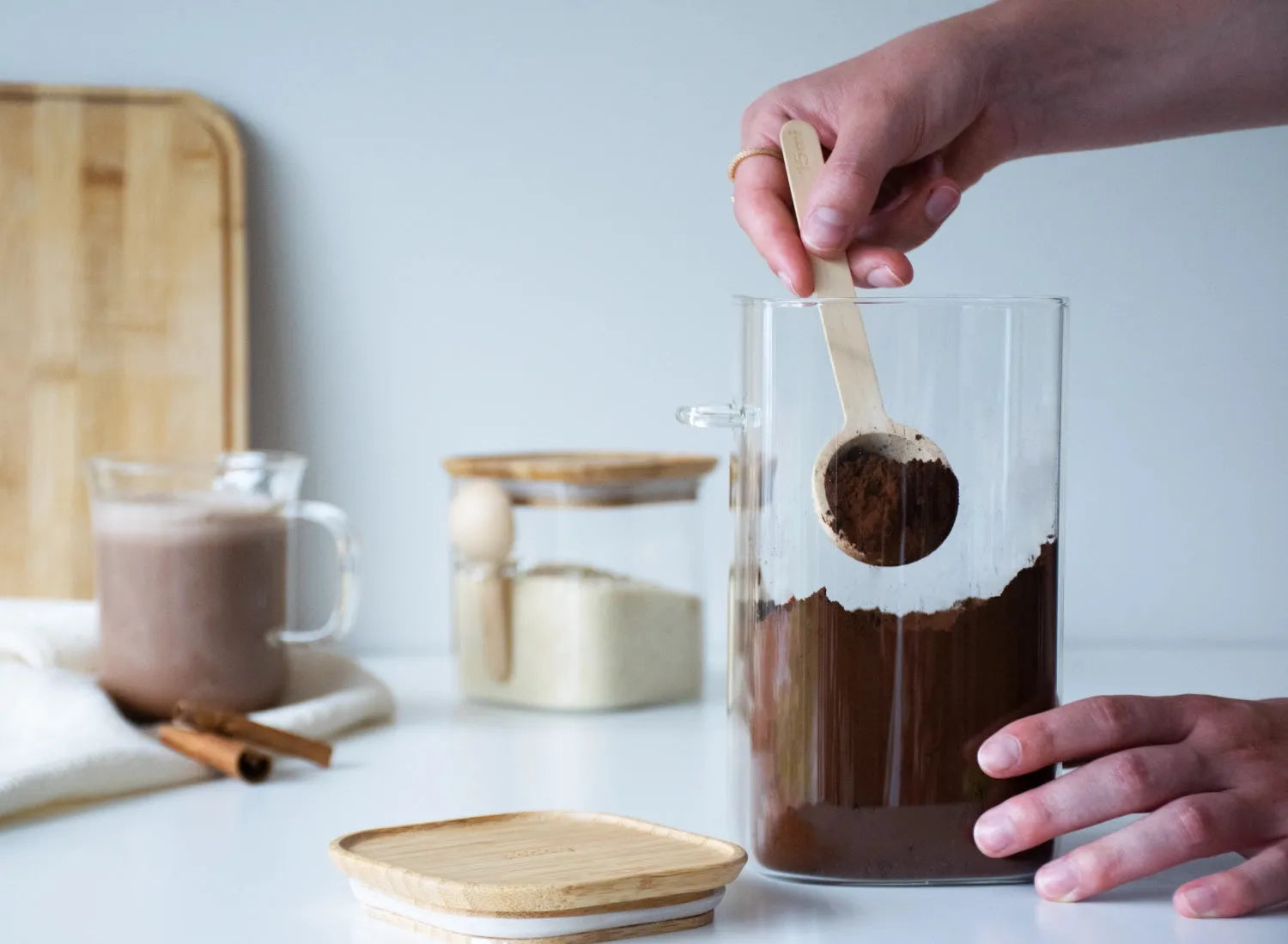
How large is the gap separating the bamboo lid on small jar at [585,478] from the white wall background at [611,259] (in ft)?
0.78

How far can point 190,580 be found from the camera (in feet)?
3.00

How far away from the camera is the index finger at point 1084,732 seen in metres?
0.57

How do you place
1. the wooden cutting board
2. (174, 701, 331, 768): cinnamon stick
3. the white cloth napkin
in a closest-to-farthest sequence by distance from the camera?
the white cloth napkin, (174, 701, 331, 768): cinnamon stick, the wooden cutting board

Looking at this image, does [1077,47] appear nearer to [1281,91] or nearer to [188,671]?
[1281,91]

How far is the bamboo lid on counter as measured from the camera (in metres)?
0.51

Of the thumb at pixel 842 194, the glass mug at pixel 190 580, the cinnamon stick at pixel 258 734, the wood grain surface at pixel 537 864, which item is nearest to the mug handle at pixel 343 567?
the glass mug at pixel 190 580

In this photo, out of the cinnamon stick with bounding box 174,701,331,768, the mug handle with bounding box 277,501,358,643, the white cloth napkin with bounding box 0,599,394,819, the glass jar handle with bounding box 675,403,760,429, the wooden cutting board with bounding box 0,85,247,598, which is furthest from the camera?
the wooden cutting board with bounding box 0,85,247,598

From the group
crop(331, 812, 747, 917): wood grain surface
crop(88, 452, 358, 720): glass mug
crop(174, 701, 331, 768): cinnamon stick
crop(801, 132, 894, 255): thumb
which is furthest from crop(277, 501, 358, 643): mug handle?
crop(801, 132, 894, 255): thumb

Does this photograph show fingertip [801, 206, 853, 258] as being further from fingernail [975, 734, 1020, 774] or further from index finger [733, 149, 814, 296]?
fingernail [975, 734, 1020, 774]

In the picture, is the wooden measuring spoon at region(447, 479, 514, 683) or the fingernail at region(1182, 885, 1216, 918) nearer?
the fingernail at region(1182, 885, 1216, 918)

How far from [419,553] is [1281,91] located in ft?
2.74

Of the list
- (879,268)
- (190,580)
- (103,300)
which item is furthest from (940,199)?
(103,300)

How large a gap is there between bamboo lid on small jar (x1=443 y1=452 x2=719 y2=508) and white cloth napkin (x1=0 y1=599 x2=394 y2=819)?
0.18 metres

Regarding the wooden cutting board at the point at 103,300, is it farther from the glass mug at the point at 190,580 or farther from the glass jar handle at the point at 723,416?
the glass jar handle at the point at 723,416
